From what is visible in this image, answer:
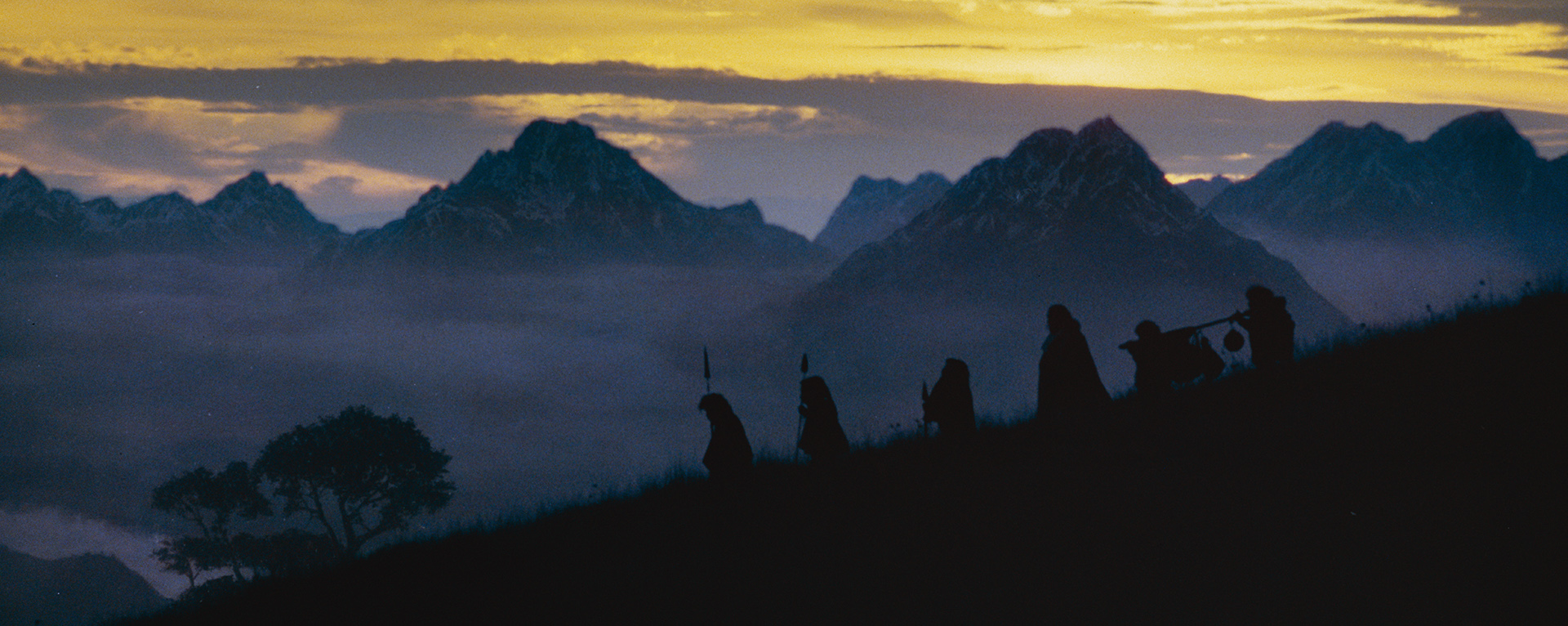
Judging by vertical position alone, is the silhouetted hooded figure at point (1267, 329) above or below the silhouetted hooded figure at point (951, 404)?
above

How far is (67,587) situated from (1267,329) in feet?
387

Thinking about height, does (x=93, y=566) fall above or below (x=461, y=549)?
below

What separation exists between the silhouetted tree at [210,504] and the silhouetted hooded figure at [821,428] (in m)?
54.2

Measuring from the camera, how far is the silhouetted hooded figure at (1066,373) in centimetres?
1608

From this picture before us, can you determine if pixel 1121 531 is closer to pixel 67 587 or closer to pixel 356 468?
pixel 356 468

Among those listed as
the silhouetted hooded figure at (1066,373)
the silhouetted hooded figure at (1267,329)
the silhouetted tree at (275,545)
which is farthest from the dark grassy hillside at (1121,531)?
the silhouetted tree at (275,545)

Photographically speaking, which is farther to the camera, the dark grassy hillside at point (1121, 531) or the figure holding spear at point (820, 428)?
the figure holding spear at point (820, 428)

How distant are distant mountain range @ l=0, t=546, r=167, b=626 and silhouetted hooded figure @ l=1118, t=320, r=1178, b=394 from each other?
3517 inches

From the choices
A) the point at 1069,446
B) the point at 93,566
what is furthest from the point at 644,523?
the point at 93,566

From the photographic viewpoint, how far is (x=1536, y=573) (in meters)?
7.55

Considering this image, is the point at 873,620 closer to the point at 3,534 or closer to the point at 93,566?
the point at 93,566

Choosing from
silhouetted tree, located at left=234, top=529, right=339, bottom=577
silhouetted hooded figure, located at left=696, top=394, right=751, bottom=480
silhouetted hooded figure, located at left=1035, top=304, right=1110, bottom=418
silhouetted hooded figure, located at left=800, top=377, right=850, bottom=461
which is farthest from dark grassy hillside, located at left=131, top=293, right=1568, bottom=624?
silhouetted tree, located at left=234, top=529, right=339, bottom=577

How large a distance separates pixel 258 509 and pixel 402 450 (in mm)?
9842

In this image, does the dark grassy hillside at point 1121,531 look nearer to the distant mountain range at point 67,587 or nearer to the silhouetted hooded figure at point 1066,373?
the silhouetted hooded figure at point 1066,373
